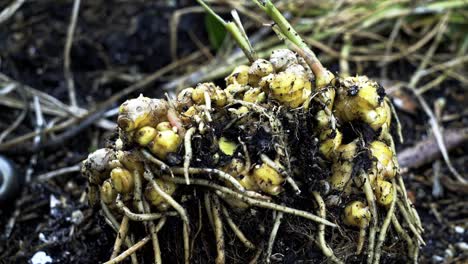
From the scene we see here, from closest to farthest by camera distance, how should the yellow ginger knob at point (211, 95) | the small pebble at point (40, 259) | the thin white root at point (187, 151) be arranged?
the thin white root at point (187, 151) < the yellow ginger knob at point (211, 95) < the small pebble at point (40, 259)

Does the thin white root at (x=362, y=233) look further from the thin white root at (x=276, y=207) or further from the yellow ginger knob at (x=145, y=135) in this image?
the yellow ginger knob at (x=145, y=135)

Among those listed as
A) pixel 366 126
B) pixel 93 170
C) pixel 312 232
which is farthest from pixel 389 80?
pixel 93 170

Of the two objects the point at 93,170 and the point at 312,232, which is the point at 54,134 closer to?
the point at 93,170

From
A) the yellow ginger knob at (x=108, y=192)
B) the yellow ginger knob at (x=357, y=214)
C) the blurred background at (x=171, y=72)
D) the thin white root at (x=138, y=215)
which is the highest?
the blurred background at (x=171, y=72)

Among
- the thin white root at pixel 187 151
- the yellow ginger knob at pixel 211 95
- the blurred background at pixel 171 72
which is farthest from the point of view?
the blurred background at pixel 171 72

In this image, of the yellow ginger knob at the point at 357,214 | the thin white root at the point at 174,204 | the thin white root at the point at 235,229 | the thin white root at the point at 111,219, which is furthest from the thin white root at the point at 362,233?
the thin white root at the point at 111,219

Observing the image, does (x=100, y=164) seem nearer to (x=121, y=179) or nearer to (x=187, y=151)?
(x=121, y=179)
